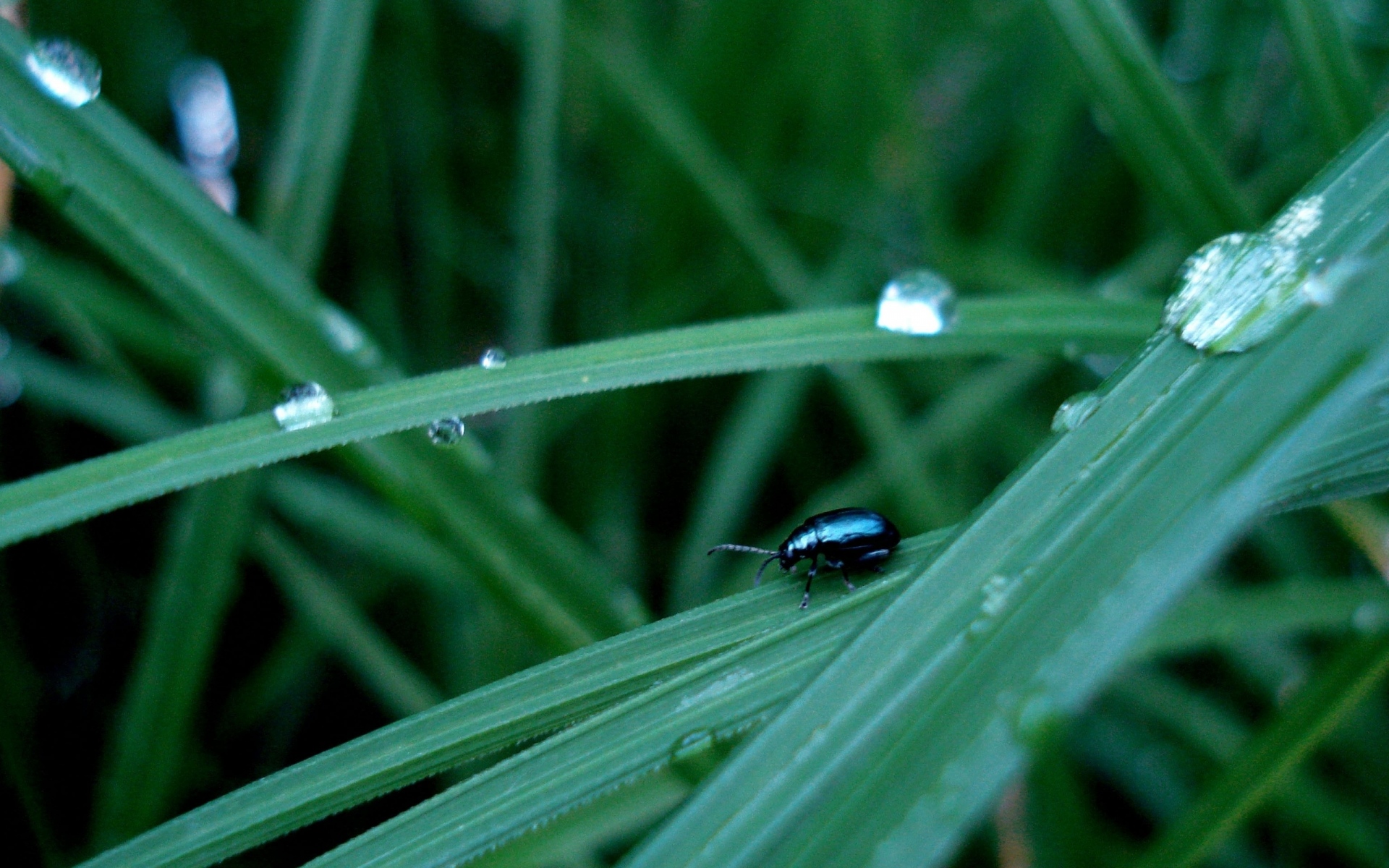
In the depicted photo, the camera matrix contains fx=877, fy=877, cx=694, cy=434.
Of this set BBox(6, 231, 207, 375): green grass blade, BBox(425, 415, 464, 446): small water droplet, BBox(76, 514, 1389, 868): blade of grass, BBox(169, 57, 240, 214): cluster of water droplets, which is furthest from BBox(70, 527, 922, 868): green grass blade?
BBox(169, 57, 240, 214): cluster of water droplets

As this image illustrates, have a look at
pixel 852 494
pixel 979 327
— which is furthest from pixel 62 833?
pixel 979 327

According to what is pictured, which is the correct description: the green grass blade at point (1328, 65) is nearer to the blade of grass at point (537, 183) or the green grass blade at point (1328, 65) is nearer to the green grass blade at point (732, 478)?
the green grass blade at point (732, 478)

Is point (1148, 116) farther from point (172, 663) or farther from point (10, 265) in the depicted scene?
point (10, 265)

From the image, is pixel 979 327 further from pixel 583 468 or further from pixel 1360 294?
pixel 583 468

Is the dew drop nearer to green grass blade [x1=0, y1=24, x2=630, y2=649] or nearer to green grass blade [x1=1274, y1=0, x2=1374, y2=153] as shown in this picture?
→ green grass blade [x1=0, y1=24, x2=630, y2=649]

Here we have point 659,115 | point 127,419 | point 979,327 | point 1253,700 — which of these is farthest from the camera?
point 659,115
